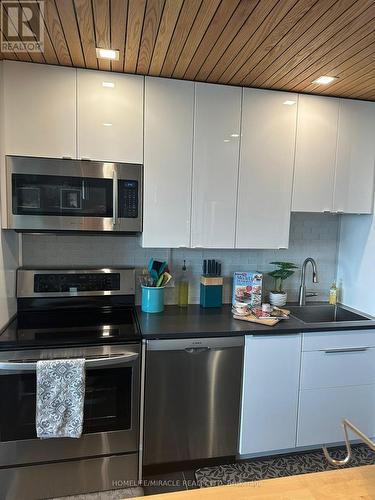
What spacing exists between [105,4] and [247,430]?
2359 millimetres

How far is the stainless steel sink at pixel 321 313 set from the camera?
2.62m

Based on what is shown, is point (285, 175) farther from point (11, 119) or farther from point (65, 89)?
point (11, 119)

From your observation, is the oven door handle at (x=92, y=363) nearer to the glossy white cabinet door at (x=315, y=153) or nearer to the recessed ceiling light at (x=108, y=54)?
the glossy white cabinet door at (x=315, y=153)

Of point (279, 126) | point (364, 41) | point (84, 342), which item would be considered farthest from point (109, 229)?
point (364, 41)

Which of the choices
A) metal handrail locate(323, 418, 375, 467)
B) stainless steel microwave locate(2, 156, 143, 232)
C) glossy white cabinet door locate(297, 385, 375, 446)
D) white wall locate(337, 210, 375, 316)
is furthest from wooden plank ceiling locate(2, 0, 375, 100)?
glossy white cabinet door locate(297, 385, 375, 446)

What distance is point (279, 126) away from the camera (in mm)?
2326

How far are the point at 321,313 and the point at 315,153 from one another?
1229 millimetres

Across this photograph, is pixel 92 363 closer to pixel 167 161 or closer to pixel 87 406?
pixel 87 406

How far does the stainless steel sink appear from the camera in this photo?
8.58ft

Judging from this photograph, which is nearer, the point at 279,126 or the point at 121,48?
the point at 121,48

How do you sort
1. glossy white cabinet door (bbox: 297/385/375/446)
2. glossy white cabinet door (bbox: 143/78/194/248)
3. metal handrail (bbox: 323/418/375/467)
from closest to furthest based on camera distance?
metal handrail (bbox: 323/418/375/467)
glossy white cabinet door (bbox: 143/78/194/248)
glossy white cabinet door (bbox: 297/385/375/446)

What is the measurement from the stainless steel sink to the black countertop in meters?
0.27

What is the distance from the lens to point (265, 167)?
7.65 feet

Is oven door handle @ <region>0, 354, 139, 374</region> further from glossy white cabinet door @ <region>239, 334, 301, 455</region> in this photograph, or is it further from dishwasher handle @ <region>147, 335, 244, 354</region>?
glossy white cabinet door @ <region>239, 334, 301, 455</region>
